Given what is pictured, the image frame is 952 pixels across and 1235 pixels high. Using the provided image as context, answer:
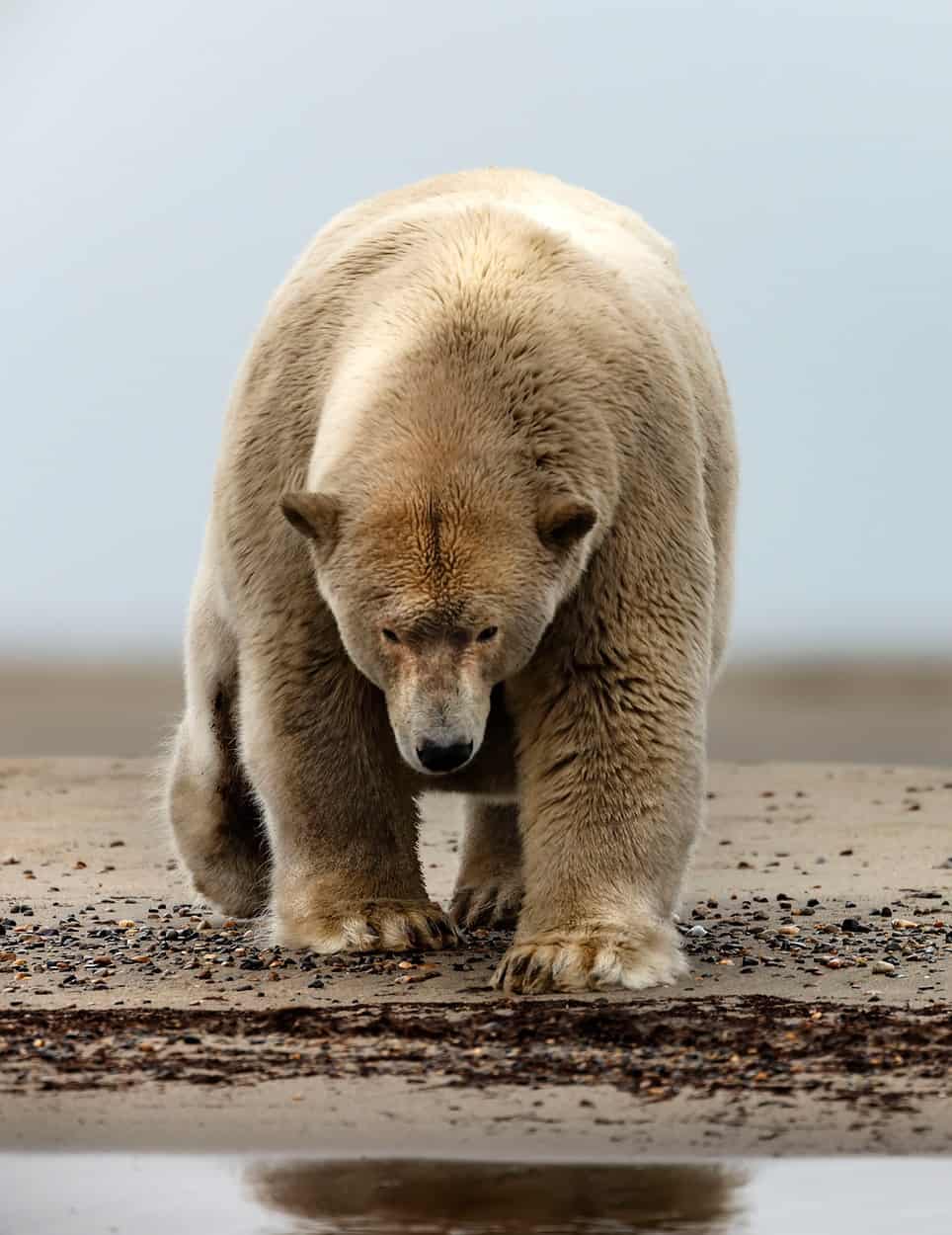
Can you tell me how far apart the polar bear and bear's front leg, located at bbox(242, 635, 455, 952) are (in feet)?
0.03

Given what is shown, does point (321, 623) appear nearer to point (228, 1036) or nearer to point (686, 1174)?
point (228, 1036)

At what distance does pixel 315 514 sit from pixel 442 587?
1.60 feet

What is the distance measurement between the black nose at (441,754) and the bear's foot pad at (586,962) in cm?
82

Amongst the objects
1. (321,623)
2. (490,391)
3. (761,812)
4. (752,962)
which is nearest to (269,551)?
(321,623)

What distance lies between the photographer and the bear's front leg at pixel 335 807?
779 centimetres

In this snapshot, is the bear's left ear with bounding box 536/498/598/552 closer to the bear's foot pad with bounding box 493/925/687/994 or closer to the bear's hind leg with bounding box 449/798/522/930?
the bear's foot pad with bounding box 493/925/687/994

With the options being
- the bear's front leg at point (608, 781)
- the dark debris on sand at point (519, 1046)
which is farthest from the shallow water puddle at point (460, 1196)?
the bear's front leg at point (608, 781)

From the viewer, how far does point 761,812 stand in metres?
13.9

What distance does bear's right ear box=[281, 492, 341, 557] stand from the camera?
23.0 feet

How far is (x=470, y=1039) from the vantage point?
6473 millimetres

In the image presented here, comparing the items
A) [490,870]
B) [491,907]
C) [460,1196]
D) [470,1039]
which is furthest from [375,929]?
[460,1196]

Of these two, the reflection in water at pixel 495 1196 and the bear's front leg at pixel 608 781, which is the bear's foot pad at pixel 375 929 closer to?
the bear's front leg at pixel 608 781

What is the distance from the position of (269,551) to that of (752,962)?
2.17m

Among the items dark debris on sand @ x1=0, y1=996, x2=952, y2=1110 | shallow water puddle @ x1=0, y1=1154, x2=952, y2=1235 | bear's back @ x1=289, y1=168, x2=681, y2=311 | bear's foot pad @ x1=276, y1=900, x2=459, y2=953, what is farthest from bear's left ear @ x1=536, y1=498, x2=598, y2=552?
shallow water puddle @ x1=0, y1=1154, x2=952, y2=1235
